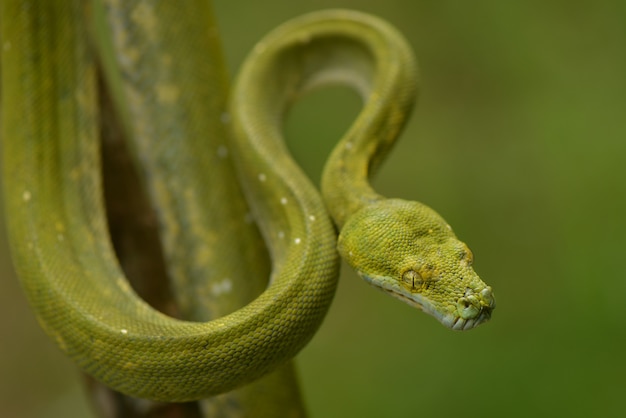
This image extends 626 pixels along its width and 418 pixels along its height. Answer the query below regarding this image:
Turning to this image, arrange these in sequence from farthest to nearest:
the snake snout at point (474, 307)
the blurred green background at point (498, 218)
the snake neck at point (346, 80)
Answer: the blurred green background at point (498, 218)
the snake neck at point (346, 80)
the snake snout at point (474, 307)

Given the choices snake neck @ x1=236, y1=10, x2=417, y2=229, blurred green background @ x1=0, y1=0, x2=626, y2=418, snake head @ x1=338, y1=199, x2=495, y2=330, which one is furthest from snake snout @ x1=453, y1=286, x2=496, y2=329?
blurred green background @ x1=0, y1=0, x2=626, y2=418

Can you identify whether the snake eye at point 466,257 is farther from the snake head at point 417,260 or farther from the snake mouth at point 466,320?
the snake mouth at point 466,320

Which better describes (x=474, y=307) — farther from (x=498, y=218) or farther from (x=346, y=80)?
(x=498, y=218)

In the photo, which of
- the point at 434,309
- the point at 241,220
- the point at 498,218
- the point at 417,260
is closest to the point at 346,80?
the point at 241,220

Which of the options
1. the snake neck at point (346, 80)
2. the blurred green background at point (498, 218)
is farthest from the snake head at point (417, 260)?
the blurred green background at point (498, 218)

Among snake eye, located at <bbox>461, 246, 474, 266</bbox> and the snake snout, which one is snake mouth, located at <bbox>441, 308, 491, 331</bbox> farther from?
snake eye, located at <bbox>461, 246, 474, 266</bbox>

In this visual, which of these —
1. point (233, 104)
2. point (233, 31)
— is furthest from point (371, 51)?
point (233, 31)

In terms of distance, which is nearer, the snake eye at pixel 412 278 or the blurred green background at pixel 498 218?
the snake eye at pixel 412 278
